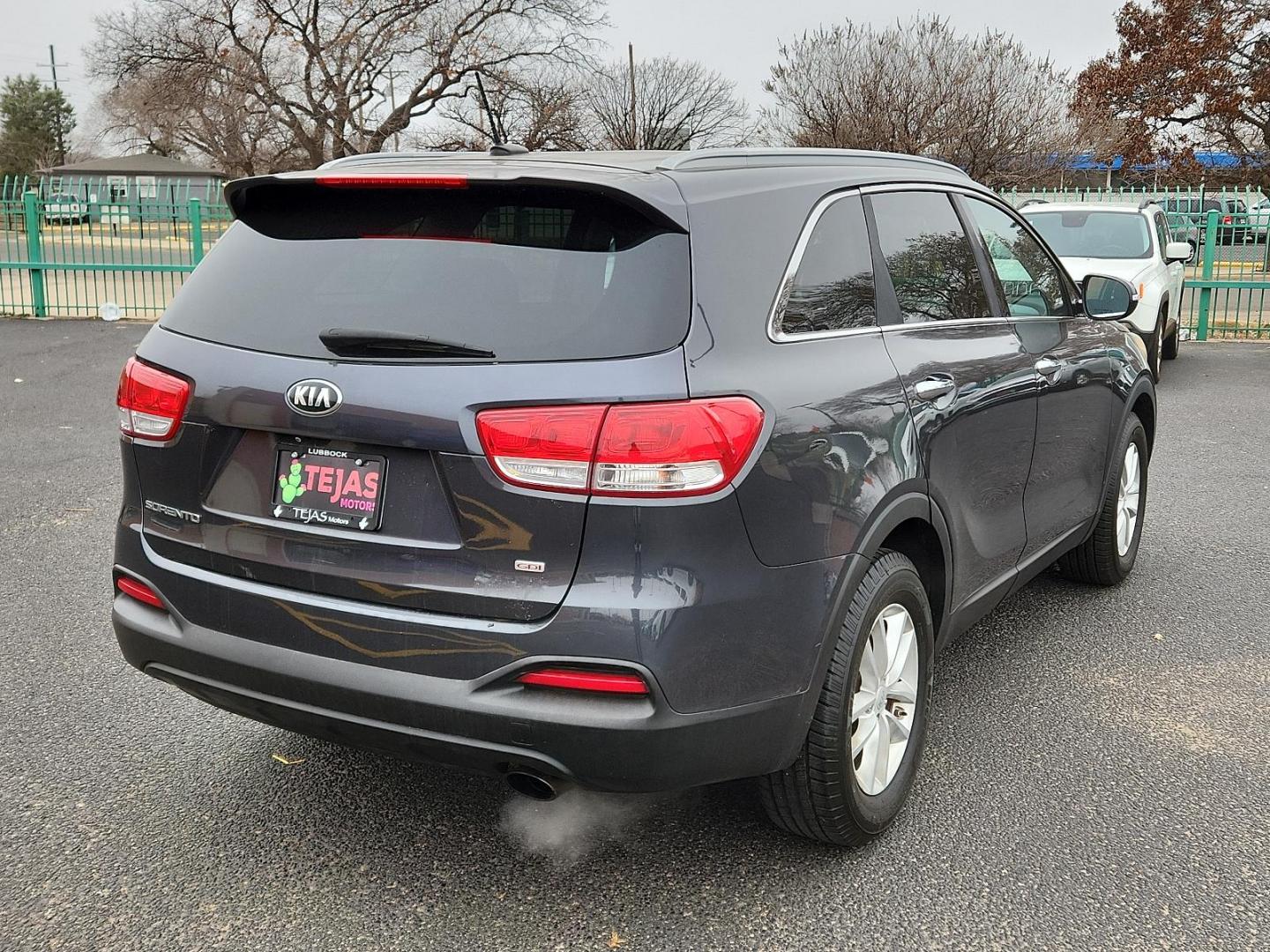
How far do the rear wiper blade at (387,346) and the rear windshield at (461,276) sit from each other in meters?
0.01

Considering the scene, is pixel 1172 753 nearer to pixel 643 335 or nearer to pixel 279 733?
pixel 643 335

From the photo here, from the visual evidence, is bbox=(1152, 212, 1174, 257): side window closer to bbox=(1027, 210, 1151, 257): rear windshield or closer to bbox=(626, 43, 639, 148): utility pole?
bbox=(1027, 210, 1151, 257): rear windshield

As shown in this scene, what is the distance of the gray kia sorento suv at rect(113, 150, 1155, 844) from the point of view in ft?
7.94

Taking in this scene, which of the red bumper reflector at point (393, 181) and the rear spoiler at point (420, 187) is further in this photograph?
the red bumper reflector at point (393, 181)

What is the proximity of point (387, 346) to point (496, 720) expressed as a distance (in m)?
0.82

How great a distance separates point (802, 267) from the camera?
2895mm

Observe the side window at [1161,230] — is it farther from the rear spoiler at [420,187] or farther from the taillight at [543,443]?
the taillight at [543,443]

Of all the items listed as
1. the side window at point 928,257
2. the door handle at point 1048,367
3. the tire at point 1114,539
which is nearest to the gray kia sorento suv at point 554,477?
the side window at point 928,257

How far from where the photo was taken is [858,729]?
9.80 feet

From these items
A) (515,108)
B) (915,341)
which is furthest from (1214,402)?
(515,108)

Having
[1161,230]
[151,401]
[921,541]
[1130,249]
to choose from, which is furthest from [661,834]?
[1161,230]

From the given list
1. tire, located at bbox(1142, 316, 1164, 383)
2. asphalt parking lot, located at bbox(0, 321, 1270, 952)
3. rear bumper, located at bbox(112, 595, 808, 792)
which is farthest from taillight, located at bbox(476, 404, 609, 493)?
tire, located at bbox(1142, 316, 1164, 383)

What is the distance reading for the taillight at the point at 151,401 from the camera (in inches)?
111

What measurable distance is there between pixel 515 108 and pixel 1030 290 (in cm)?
4408
